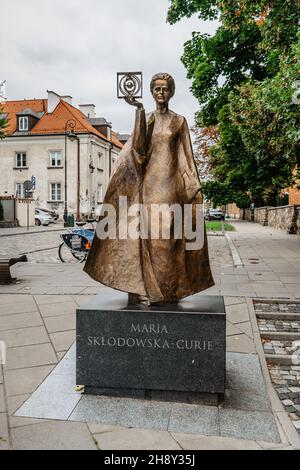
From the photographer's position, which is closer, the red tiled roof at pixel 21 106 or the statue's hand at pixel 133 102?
the statue's hand at pixel 133 102

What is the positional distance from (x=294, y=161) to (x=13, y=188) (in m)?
31.3

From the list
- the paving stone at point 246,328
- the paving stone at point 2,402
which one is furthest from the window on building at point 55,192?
the paving stone at point 2,402

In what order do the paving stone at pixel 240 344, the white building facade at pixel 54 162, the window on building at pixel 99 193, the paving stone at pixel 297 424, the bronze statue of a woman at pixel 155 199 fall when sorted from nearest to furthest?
the paving stone at pixel 297 424
the bronze statue of a woman at pixel 155 199
the paving stone at pixel 240 344
the white building facade at pixel 54 162
the window on building at pixel 99 193

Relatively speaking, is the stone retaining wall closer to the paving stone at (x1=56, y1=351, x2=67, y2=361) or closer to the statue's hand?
the paving stone at (x1=56, y1=351, x2=67, y2=361)

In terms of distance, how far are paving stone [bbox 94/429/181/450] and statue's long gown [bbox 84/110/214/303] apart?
3.20 feet

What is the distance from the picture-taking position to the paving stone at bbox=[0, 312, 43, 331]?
529cm

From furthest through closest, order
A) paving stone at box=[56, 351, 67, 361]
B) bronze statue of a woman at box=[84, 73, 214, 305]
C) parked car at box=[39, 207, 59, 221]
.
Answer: parked car at box=[39, 207, 59, 221], paving stone at box=[56, 351, 67, 361], bronze statue of a woman at box=[84, 73, 214, 305]

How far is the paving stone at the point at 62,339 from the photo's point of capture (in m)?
4.57

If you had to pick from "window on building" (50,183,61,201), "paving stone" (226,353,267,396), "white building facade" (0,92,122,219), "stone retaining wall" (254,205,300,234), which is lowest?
"paving stone" (226,353,267,396)

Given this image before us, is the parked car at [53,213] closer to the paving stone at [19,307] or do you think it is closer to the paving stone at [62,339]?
the paving stone at [19,307]

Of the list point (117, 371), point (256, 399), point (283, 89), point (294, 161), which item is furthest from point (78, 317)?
Answer: point (294, 161)

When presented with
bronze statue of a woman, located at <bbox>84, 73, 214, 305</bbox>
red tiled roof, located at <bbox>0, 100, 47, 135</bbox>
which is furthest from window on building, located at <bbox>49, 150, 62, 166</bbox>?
bronze statue of a woman, located at <bbox>84, 73, 214, 305</bbox>

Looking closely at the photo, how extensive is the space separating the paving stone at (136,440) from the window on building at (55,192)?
37679mm
